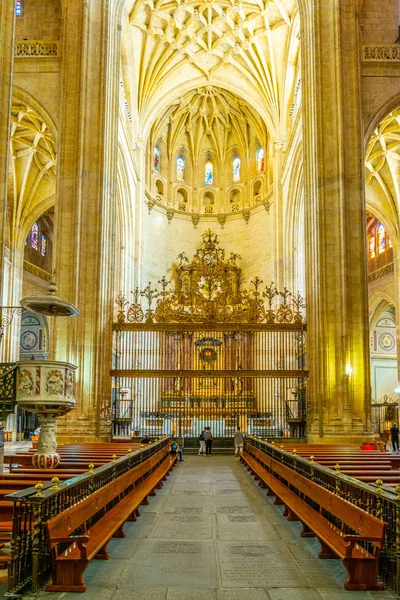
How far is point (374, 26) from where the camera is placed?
22.7 m

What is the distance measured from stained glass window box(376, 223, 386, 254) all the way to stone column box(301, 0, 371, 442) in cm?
1776

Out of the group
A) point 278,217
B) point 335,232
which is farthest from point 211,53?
point 335,232

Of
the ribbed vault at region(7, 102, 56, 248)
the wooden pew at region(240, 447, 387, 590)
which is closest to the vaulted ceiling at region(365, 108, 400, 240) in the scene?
the ribbed vault at region(7, 102, 56, 248)

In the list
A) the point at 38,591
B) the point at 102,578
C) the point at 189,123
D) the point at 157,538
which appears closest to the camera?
the point at 38,591

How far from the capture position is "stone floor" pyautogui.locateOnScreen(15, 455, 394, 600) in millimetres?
5047

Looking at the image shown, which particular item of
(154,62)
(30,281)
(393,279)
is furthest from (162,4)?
(393,279)

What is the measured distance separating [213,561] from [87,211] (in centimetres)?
1597

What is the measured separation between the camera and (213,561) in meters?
6.08

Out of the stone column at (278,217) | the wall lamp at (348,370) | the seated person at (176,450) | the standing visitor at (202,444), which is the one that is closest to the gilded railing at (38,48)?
the seated person at (176,450)

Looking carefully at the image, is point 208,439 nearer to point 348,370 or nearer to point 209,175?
point 348,370

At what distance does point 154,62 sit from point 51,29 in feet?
50.1

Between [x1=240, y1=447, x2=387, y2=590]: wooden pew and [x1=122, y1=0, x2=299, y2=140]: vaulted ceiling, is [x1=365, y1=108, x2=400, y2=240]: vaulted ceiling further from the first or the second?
[x1=240, y1=447, x2=387, y2=590]: wooden pew

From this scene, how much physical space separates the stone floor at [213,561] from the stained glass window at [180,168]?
1401 inches

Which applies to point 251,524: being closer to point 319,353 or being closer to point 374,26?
point 319,353
